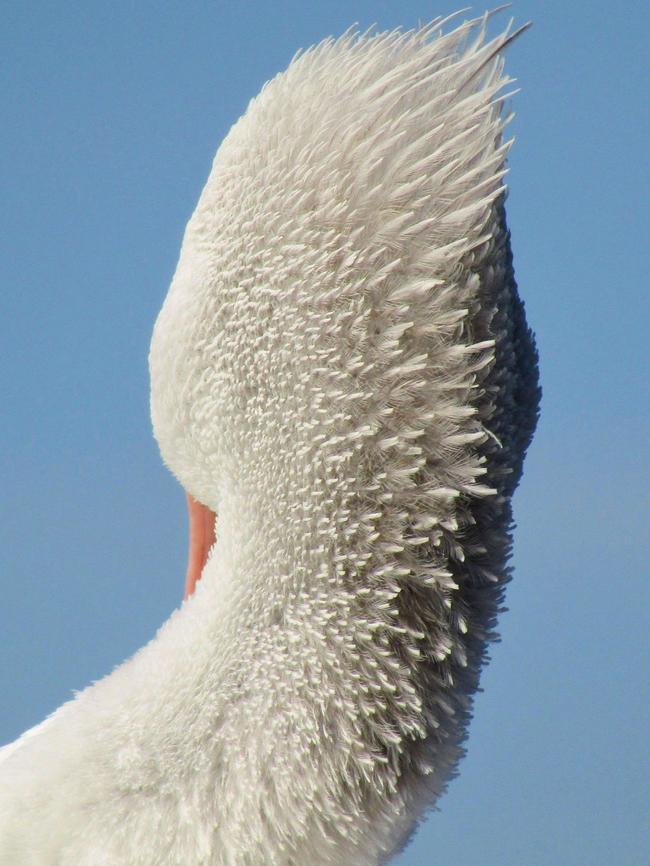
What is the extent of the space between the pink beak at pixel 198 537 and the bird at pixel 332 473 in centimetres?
37

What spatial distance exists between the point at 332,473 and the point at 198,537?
78cm

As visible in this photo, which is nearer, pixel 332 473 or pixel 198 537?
pixel 332 473

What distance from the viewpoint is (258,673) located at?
2.55 meters

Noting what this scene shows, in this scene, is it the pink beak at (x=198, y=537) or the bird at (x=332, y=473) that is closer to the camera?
the bird at (x=332, y=473)

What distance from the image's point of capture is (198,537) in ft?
10.3

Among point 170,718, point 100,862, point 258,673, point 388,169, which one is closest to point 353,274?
point 388,169

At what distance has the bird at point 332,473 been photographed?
2.38 metres

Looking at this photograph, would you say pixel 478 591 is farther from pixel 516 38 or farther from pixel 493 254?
pixel 516 38

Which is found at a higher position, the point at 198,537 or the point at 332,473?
the point at 198,537

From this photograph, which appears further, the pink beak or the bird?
the pink beak

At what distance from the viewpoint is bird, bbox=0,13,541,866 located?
2.38 meters

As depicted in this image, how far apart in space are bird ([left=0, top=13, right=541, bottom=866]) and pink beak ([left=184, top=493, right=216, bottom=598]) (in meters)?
0.37

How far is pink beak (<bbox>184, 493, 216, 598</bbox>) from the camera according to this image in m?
3.08

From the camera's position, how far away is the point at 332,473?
244cm
